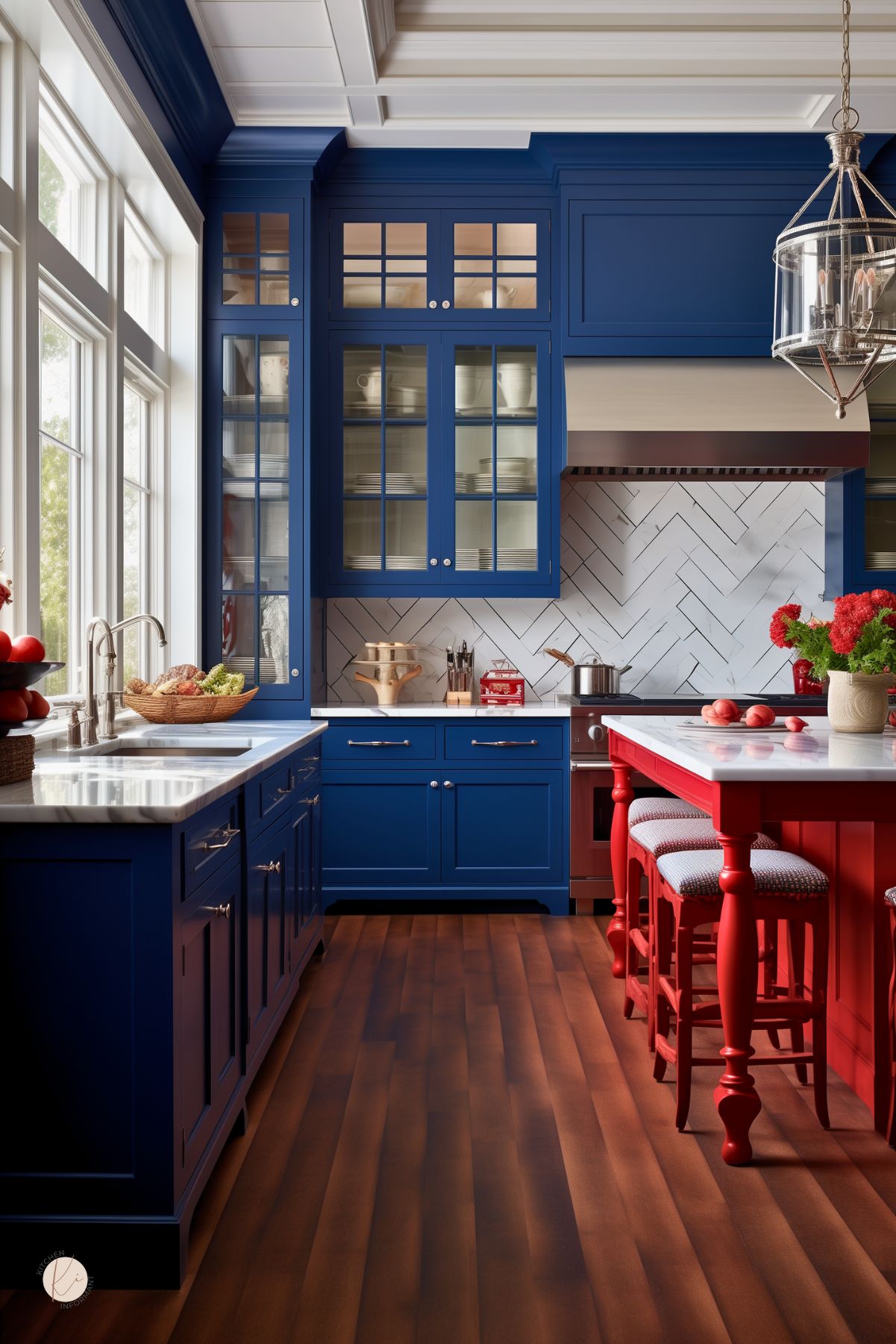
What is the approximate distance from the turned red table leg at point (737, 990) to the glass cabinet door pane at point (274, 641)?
2.51 metres

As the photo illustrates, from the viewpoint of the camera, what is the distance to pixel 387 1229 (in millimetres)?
1909

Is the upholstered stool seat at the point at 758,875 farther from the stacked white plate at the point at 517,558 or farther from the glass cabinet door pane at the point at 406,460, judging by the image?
the glass cabinet door pane at the point at 406,460

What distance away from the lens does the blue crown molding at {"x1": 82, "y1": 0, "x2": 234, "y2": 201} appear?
9.73 ft

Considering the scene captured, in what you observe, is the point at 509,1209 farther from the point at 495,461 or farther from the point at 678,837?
the point at 495,461

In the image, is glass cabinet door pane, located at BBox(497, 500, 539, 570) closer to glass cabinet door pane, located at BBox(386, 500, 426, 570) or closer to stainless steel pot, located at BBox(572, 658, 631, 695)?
glass cabinet door pane, located at BBox(386, 500, 426, 570)

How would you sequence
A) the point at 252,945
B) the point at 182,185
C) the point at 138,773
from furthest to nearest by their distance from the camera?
the point at 182,185
the point at 252,945
the point at 138,773

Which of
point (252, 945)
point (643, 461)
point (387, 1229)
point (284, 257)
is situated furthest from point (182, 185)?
point (387, 1229)

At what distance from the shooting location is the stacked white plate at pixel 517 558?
4.53m

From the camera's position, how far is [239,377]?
14.2 ft

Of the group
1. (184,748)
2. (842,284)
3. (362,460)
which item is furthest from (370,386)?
(842,284)

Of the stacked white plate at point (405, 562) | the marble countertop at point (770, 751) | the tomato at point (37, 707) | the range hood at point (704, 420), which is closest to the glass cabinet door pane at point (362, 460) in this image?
the stacked white plate at point (405, 562)

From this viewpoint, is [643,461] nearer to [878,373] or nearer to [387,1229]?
[878,373]

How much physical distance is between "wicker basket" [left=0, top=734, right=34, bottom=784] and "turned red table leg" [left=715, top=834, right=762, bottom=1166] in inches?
57.5

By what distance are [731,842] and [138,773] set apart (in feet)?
4.19
